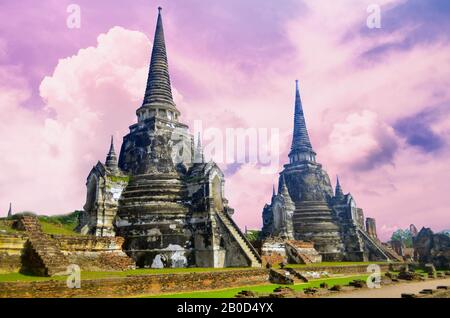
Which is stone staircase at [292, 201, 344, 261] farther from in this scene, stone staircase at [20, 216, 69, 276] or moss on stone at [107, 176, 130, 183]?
stone staircase at [20, 216, 69, 276]

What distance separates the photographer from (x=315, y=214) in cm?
4384

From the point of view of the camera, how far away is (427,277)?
92.8 ft

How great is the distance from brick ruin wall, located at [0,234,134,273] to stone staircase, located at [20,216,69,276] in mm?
581

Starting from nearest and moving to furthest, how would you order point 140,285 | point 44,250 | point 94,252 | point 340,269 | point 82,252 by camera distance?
point 140,285 < point 44,250 < point 82,252 < point 94,252 < point 340,269

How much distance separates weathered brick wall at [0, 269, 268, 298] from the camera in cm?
1372

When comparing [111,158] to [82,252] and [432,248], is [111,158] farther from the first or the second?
[432,248]

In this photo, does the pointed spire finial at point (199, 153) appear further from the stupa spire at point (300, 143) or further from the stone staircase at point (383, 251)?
the stone staircase at point (383, 251)

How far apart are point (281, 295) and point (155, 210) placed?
14480 millimetres

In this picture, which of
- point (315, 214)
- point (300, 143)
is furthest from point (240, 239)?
point (300, 143)

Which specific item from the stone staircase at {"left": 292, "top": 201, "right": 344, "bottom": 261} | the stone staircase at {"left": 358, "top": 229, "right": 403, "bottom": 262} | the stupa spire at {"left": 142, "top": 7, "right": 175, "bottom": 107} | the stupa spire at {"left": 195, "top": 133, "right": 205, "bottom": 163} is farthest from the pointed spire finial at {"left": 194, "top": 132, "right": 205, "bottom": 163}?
the stone staircase at {"left": 358, "top": 229, "right": 403, "bottom": 262}

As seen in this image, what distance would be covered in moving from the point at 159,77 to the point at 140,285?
23473 mm

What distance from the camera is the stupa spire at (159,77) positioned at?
115ft

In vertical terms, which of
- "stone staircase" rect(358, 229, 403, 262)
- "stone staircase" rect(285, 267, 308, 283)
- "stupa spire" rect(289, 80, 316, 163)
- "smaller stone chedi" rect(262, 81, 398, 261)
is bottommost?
"stone staircase" rect(285, 267, 308, 283)
